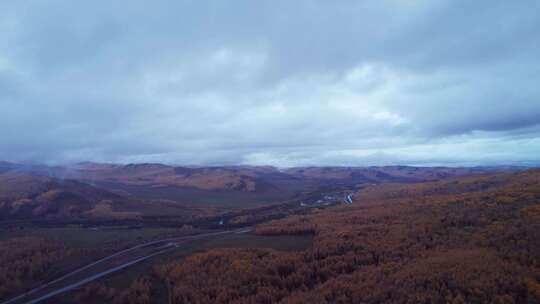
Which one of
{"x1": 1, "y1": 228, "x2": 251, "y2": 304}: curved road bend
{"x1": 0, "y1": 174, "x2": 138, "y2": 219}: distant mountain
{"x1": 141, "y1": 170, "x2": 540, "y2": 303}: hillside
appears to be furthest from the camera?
{"x1": 0, "y1": 174, "x2": 138, "y2": 219}: distant mountain

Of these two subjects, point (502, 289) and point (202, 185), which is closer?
point (502, 289)

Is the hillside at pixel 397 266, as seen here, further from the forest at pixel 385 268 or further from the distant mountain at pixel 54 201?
the distant mountain at pixel 54 201

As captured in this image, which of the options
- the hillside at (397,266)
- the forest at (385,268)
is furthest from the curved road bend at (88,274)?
the hillside at (397,266)

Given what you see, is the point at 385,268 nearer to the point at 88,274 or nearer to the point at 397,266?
the point at 397,266

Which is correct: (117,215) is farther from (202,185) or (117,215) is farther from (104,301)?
(202,185)

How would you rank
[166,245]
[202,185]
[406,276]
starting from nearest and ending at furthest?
[406,276], [166,245], [202,185]

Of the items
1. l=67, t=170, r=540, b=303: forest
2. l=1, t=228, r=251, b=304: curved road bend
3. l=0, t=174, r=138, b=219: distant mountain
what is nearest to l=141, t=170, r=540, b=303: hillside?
l=67, t=170, r=540, b=303: forest

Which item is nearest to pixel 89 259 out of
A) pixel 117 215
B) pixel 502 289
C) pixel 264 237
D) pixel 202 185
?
pixel 264 237

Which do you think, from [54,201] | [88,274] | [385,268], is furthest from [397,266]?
[54,201]

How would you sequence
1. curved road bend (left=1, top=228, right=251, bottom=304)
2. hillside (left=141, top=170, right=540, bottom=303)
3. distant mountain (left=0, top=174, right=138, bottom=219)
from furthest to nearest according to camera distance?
distant mountain (left=0, top=174, right=138, bottom=219), curved road bend (left=1, top=228, right=251, bottom=304), hillside (left=141, top=170, right=540, bottom=303)

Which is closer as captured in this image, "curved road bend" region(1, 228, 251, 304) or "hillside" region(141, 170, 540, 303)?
"hillside" region(141, 170, 540, 303)

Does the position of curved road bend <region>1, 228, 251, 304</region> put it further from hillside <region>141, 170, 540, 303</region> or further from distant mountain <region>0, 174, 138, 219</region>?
distant mountain <region>0, 174, 138, 219</region>
